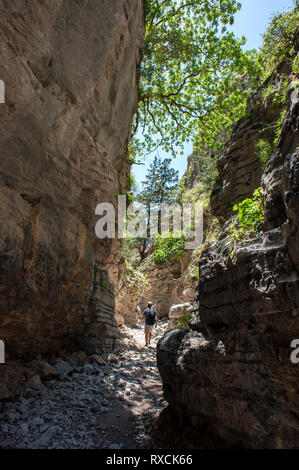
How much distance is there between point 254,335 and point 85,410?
11.1 feet

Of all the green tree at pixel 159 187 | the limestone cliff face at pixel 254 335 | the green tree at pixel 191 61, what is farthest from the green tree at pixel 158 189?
the limestone cliff face at pixel 254 335

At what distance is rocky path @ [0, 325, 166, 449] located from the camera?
11.3ft

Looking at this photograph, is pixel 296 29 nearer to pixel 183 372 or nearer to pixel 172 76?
pixel 172 76

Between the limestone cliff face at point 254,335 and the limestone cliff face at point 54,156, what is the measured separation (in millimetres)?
3373

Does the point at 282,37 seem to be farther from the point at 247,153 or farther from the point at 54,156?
the point at 54,156

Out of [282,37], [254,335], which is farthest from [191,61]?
[254,335]

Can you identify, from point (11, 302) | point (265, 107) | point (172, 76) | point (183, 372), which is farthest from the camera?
point (172, 76)

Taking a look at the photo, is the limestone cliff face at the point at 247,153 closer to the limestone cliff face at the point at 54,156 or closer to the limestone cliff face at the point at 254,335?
the limestone cliff face at the point at 54,156

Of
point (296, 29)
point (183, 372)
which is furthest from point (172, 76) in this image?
point (183, 372)

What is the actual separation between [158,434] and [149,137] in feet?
51.4

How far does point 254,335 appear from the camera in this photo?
2596mm

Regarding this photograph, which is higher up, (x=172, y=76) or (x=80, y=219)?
(x=172, y=76)

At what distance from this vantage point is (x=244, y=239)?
3.21m

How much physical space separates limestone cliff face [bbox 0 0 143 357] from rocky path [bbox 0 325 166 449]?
43.2 inches
